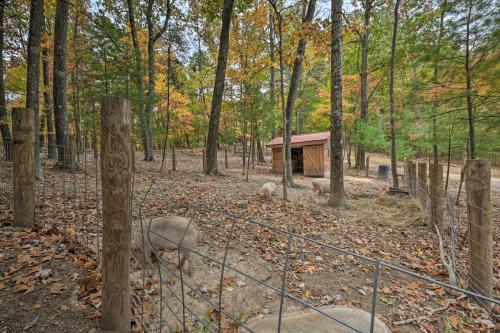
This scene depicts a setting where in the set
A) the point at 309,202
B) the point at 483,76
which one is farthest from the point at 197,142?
the point at 483,76

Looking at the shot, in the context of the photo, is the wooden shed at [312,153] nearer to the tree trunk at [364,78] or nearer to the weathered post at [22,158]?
the tree trunk at [364,78]

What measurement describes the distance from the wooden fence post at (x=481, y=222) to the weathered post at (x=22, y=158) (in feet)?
19.4

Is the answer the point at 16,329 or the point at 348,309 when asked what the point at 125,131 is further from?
the point at 348,309

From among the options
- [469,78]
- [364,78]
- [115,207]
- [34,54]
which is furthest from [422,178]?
[364,78]

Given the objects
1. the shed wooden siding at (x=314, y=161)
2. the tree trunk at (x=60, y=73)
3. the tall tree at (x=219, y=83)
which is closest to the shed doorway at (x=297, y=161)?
the shed wooden siding at (x=314, y=161)

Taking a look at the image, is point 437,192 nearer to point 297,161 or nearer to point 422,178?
point 422,178

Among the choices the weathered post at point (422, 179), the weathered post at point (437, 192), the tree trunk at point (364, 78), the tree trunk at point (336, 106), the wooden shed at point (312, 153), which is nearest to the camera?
the weathered post at point (437, 192)

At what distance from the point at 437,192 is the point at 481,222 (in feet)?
8.95

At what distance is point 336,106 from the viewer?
7.18 metres

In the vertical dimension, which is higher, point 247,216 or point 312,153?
point 312,153

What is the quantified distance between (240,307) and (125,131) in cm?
255

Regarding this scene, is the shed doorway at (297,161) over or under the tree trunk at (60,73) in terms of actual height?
under

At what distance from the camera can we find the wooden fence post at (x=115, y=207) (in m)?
1.87

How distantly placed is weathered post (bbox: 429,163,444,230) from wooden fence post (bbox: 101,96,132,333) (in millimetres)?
6320
